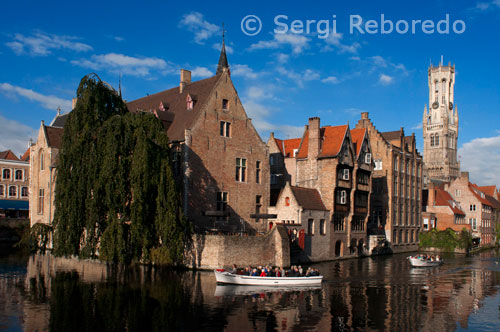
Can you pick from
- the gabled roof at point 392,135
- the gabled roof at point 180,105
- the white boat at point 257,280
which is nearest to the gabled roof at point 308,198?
the gabled roof at point 180,105

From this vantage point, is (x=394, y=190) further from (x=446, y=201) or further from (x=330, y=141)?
(x=330, y=141)

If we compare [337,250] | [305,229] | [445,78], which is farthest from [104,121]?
[445,78]

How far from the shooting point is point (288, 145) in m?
62.4

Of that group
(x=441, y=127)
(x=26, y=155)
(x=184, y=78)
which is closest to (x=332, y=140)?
(x=184, y=78)

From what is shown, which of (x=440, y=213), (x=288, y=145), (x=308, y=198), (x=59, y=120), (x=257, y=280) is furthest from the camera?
(x=440, y=213)

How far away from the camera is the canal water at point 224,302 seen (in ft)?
75.9

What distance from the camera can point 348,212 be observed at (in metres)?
54.0

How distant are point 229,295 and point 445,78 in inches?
6858

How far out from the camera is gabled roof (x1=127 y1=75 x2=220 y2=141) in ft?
158

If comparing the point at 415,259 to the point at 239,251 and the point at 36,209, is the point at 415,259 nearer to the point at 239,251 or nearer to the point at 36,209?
the point at 239,251

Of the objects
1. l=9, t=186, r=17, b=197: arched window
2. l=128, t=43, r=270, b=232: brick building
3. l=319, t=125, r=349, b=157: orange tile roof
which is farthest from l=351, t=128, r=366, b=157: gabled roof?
l=9, t=186, r=17, b=197: arched window

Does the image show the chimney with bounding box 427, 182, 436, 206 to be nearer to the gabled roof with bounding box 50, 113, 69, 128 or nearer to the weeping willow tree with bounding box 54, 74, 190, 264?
the weeping willow tree with bounding box 54, 74, 190, 264

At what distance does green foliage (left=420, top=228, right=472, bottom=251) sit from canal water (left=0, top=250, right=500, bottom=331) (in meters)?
30.1

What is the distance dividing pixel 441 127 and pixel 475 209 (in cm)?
9828
